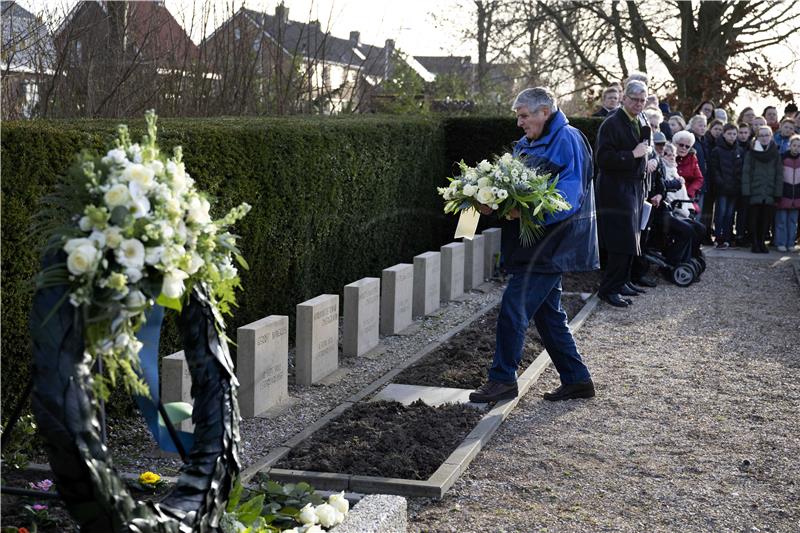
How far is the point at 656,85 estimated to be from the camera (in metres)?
24.2

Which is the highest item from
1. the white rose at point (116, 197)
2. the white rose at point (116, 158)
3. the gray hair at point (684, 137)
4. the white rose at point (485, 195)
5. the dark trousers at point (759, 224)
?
the gray hair at point (684, 137)

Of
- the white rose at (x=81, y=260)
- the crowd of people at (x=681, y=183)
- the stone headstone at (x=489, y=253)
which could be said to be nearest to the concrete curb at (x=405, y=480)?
the white rose at (x=81, y=260)

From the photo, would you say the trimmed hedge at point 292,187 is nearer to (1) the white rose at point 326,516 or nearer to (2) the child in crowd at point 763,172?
(1) the white rose at point 326,516

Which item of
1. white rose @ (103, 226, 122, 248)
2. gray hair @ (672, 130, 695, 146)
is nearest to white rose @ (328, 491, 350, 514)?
white rose @ (103, 226, 122, 248)

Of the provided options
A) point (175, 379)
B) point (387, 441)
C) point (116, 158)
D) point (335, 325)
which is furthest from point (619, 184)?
point (116, 158)

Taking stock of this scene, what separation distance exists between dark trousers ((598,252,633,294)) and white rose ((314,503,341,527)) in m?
7.86

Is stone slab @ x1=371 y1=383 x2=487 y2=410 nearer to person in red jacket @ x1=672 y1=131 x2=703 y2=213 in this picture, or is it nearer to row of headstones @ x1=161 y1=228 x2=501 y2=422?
row of headstones @ x1=161 y1=228 x2=501 y2=422

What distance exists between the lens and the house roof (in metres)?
8.89

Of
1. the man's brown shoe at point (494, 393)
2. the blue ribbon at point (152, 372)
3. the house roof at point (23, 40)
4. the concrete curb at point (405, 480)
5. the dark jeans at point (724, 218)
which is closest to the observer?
the blue ribbon at point (152, 372)

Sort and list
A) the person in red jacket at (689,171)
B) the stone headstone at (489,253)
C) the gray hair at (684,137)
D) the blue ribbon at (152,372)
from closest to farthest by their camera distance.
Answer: the blue ribbon at (152,372) < the stone headstone at (489,253) < the gray hair at (684,137) < the person in red jacket at (689,171)

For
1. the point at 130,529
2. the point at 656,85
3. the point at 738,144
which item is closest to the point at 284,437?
the point at 130,529

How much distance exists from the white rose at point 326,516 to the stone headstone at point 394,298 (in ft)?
18.4

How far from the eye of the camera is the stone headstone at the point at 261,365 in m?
7.07

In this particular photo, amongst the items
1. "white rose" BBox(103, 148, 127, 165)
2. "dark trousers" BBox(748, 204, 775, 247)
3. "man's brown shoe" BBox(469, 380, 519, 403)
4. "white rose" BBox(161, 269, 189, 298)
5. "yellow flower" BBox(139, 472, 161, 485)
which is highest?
"white rose" BBox(103, 148, 127, 165)
